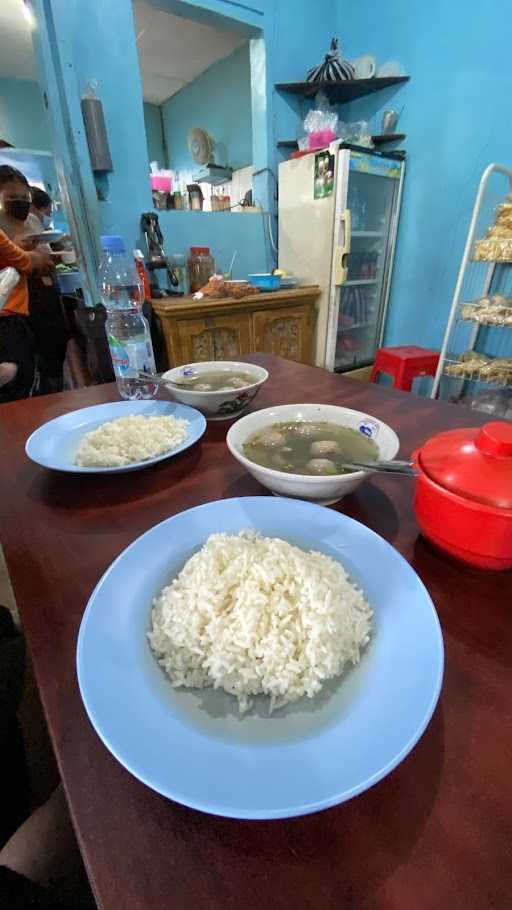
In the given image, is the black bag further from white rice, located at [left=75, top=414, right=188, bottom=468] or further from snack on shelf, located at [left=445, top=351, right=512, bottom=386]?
white rice, located at [left=75, top=414, right=188, bottom=468]

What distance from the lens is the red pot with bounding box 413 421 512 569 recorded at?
46 centimetres

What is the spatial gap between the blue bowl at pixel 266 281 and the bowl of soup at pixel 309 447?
230 centimetres

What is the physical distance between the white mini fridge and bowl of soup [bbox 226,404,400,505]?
7.98 feet

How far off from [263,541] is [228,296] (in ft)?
7.73

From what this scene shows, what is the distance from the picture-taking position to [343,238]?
2732mm

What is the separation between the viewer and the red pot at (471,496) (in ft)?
1.51

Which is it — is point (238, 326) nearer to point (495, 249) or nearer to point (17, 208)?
point (495, 249)

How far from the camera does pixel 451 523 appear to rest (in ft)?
1.62

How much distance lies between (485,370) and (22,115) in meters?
6.29

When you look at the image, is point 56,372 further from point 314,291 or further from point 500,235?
point 500,235

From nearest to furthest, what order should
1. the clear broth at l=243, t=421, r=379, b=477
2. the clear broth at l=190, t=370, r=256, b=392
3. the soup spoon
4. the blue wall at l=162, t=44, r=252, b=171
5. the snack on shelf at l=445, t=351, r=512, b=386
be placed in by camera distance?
the soup spoon, the clear broth at l=243, t=421, r=379, b=477, the clear broth at l=190, t=370, r=256, b=392, the snack on shelf at l=445, t=351, r=512, b=386, the blue wall at l=162, t=44, r=252, b=171

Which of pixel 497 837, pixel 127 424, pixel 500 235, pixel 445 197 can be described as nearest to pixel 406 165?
pixel 445 197

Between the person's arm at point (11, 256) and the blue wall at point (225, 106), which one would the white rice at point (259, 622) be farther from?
the blue wall at point (225, 106)

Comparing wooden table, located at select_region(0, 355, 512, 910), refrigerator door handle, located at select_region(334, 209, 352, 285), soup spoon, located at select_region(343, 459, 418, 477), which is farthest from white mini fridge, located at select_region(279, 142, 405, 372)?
wooden table, located at select_region(0, 355, 512, 910)
